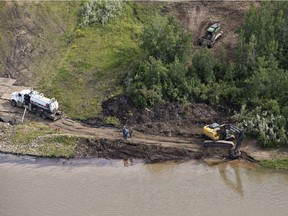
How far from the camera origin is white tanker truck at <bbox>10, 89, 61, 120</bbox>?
1724 inches

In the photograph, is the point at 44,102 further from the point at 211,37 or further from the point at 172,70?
the point at 211,37

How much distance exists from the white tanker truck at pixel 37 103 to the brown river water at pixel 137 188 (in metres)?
4.89

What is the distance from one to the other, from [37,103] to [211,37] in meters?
18.1

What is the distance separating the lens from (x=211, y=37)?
50.8 m

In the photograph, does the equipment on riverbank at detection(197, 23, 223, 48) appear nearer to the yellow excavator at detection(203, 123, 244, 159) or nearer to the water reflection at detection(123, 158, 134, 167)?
the yellow excavator at detection(203, 123, 244, 159)

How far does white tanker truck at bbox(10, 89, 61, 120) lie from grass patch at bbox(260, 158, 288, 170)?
17351mm

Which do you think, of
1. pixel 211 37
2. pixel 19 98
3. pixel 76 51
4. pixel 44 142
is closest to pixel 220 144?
pixel 211 37

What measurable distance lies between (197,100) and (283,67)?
8660 mm

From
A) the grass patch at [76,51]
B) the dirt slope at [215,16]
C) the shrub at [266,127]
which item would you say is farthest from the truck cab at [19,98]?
the shrub at [266,127]

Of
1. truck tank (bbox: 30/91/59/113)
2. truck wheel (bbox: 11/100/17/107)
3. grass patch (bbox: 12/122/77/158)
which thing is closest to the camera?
grass patch (bbox: 12/122/77/158)

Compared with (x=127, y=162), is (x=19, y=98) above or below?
above

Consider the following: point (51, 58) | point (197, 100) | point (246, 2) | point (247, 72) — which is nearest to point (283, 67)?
point (247, 72)

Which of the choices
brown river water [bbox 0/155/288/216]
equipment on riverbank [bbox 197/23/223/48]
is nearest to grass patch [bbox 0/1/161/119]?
equipment on riverbank [bbox 197/23/223/48]

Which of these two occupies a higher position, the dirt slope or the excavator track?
the dirt slope
